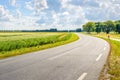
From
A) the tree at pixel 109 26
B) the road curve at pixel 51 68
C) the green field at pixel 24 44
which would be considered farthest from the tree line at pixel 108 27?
the road curve at pixel 51 68

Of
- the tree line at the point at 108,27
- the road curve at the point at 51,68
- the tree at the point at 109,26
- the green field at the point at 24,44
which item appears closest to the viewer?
the road curve at the point at 51,68

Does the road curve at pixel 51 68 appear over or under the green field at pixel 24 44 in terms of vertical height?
over

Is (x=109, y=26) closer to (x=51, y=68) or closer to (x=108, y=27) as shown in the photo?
(x=108, y=27)

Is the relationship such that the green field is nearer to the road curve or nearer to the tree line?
the road curve

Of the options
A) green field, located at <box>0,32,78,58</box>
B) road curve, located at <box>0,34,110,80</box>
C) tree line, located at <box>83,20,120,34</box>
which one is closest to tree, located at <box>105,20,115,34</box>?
tree line, located at <box>83,20,120,34</box>

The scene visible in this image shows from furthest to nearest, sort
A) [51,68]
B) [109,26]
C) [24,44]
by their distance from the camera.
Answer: [109,26] → [24,44] → [51,68]

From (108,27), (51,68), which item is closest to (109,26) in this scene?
(108,27)

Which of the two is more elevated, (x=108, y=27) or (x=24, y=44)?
(x=24, y=44)

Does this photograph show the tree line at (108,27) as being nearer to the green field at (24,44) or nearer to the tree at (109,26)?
the tree at (109,26)

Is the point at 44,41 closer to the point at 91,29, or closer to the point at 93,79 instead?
the point at 93,79

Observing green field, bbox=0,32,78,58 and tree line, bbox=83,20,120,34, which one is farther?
tree line, bbox=83,20,120,34

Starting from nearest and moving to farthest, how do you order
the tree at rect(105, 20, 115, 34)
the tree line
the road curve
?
the road curve → the tree line → the tree at rect(105, 20, 115, 34)

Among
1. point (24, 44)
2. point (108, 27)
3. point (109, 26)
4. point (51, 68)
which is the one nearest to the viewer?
point (51, 68)

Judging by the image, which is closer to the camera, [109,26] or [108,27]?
A: [109,26]
